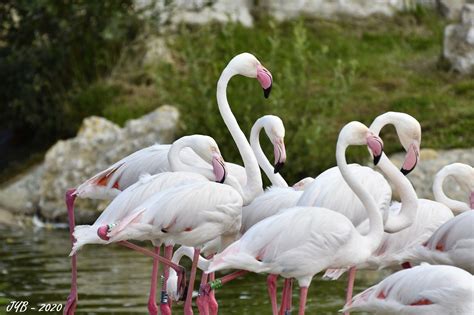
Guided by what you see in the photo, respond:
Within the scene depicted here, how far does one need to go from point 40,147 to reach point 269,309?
7.39 m

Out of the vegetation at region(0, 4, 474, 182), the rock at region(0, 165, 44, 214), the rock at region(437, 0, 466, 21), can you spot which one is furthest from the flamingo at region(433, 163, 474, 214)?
the rock at region(437, 0, 466, 21)

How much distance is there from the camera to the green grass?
41.0 ft

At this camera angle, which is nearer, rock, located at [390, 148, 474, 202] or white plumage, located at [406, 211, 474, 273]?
white plumage, located at [406, 211, 474, 273]

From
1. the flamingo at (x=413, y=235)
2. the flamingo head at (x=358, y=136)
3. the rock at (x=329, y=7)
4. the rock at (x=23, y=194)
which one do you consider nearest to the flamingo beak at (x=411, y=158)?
the flamingo at (x=413, y=235)

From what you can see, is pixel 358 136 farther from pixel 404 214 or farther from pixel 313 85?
pixel 313 85

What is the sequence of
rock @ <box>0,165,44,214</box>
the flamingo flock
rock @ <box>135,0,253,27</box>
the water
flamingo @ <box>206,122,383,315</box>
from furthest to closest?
rock @ <box>135,0,253,27</box> < rock @ <box>0,165,44,214</box> < the water < flamingo @ <box>206,122,383,315</box> < the flamingo flock

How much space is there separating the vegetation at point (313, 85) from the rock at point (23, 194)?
3.86ft

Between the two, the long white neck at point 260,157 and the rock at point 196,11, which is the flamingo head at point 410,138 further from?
the rock at point 196,11

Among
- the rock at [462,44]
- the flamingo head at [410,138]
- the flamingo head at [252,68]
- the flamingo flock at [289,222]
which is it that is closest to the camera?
the flamingo flock at [289,222]

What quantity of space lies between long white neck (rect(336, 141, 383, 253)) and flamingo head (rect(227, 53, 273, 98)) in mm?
984

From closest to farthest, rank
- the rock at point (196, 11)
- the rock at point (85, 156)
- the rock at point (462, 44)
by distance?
the rock at point (85, 156) → the rock at point (462, 44) → the rock at point (196, 11)

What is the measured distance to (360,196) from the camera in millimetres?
6730

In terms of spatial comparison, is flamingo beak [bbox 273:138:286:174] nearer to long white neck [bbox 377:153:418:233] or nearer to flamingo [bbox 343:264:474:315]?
long white neck [bbox 377:153:418:233]

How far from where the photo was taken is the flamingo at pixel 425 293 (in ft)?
18.6
